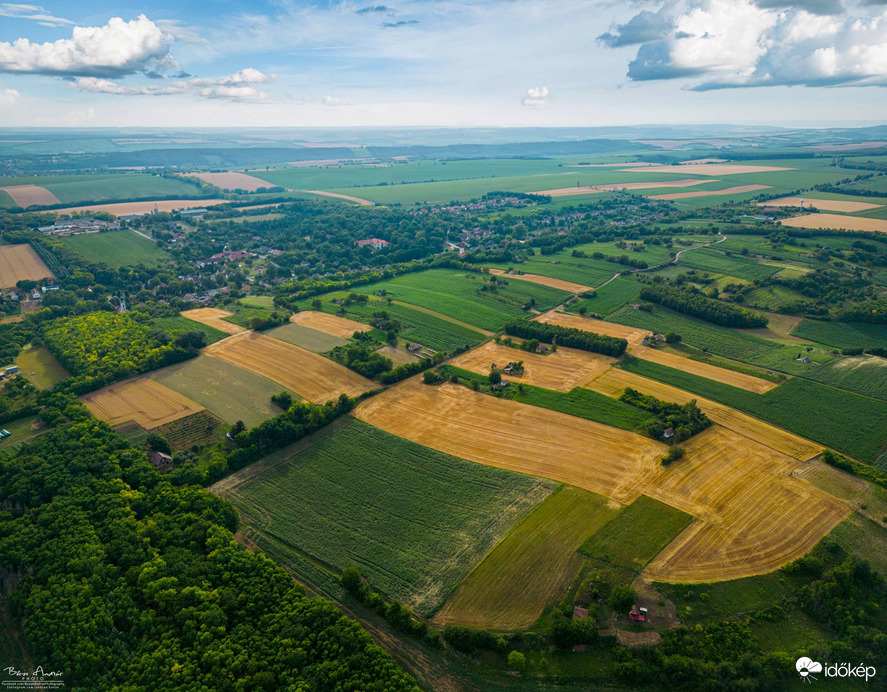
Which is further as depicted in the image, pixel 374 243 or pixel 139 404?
pixel 374 243

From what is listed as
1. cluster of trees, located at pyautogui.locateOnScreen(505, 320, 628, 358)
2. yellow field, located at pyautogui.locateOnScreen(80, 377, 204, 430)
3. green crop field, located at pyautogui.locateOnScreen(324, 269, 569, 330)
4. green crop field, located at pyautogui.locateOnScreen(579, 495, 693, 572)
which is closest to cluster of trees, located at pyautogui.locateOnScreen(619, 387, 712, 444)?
green crop field, located at pyautogui.locateOnScreen(579, 495, 693, 572)

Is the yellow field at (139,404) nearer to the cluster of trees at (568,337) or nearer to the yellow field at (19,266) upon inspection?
the cluster of trees at (568,337)

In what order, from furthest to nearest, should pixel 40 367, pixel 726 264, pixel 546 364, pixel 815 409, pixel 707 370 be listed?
pixel 726 264
pixel 40 367
pixel 546 364
pixel 707 370
pixel 815 409

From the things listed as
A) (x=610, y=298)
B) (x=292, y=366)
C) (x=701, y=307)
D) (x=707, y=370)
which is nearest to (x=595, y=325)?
(x=610, y=298)

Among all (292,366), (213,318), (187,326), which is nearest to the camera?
(292,366)

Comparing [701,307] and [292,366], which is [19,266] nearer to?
[292,366]

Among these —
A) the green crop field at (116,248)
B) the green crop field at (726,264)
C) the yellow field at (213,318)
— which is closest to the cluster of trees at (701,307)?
the green crop field at (726,264)
